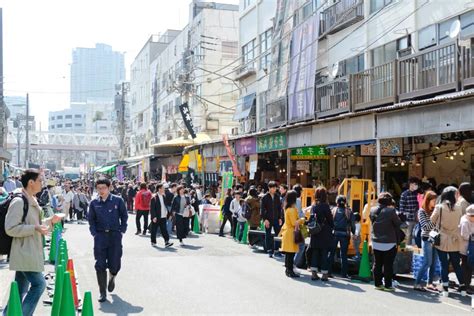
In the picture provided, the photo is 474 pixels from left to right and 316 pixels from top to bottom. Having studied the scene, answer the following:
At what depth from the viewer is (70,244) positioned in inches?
662

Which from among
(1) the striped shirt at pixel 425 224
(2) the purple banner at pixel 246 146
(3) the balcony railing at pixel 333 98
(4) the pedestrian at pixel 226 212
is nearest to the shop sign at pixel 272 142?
(2) the purple banner at pixel 246 146

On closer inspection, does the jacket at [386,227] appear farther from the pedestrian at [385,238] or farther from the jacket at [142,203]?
the jacket at [142,203]

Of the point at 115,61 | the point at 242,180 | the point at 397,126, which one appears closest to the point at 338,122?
the point at 397,126

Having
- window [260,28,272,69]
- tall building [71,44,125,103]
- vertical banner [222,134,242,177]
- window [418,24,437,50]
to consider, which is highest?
tall building [71,44,125,103]

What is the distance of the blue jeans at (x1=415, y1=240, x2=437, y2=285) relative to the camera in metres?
10.0

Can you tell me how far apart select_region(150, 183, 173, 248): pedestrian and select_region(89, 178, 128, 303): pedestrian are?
6.61 meters

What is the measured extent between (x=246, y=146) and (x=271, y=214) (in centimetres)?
1025

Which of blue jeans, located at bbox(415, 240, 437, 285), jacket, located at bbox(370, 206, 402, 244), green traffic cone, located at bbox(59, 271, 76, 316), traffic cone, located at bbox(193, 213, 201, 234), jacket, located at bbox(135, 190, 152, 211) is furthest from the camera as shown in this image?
traffic cone, located at bbox(193, 213, 201, 234)

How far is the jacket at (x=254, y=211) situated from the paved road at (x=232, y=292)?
6.48 feet

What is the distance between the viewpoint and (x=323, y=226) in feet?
36.1

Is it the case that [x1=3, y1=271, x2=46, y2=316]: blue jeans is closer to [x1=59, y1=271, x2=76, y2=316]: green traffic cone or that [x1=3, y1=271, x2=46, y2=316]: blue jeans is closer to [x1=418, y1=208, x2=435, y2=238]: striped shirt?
[x1=59, y1=271, x2=76, y2=316]: green traffic cone

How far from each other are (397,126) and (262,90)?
1722cm

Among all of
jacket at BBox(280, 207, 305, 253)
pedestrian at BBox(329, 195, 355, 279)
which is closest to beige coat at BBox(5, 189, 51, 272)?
jacket at BBox(280, 207, 305, 253)

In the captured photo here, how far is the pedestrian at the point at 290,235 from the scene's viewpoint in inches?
443
